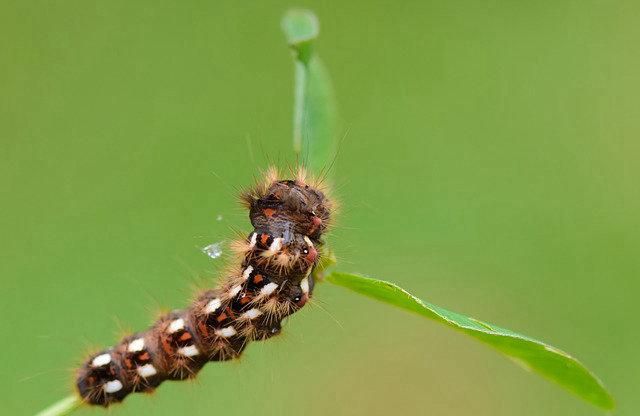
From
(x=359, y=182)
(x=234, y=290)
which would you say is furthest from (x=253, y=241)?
(x=359, y=182)

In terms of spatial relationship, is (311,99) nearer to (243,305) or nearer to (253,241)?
(253,241)

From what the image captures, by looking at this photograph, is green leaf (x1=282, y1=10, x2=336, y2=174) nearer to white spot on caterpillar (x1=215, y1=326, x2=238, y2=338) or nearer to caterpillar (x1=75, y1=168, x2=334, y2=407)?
caterpillar (x1=75, y1=168, x2=334, y2=407)

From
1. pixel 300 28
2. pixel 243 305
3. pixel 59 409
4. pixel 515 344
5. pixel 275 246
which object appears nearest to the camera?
pixel 59 409

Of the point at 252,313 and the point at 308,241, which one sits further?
the point at 252,313

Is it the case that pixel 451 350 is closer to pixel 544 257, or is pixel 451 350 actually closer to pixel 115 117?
pixel 544 257

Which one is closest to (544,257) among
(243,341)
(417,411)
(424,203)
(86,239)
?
(424,203)

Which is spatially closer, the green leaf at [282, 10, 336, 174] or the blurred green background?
the green leaf at [282, 10, 336, 174]

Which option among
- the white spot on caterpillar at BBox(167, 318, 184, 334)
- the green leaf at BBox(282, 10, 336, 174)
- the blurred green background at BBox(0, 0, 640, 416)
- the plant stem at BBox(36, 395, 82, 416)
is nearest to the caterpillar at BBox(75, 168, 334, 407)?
the white spot on caterpillar at BBox(167, 318, 184, 334)
